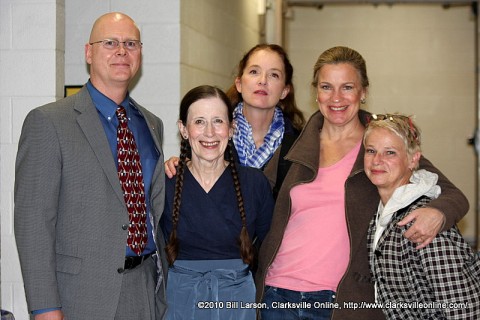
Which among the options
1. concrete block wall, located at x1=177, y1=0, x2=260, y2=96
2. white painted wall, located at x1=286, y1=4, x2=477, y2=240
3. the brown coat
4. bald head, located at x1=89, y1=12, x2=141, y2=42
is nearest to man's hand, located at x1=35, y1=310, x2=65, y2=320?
the brown coat

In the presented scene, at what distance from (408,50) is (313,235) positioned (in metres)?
6.00

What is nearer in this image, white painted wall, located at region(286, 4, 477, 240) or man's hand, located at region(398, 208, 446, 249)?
man's hand, located at region(398, 208, 446, 249)

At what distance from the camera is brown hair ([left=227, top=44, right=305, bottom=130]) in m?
3.34

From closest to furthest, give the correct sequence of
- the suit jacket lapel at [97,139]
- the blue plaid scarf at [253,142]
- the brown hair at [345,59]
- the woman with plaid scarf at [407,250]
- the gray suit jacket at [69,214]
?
the woman with plaid scarf at [407,250] < the gray suit jacket at [69,214] < the suit jacket lapel at [97,139] < the brown hair at [345,59] < the blue plaid scarf at [253,142]

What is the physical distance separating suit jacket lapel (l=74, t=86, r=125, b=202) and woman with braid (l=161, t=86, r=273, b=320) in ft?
0.77

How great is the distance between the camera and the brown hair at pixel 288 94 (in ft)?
10.9

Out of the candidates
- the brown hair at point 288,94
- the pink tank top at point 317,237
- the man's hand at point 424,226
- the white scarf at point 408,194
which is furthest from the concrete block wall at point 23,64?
the man's hand at point 424,226

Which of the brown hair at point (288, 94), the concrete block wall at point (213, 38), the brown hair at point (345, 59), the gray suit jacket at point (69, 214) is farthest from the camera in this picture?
the concrete block wall at point (213, 38)

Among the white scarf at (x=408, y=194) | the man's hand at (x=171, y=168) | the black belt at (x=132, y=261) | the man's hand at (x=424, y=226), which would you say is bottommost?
the black belt at (x=132, y=261)

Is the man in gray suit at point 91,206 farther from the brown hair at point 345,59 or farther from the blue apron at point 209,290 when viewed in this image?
the brown hair at point 345,59

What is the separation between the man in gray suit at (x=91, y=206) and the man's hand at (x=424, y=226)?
89 centimetres

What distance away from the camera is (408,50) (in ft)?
27.2

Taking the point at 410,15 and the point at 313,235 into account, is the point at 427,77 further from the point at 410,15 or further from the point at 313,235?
the point at 313,235

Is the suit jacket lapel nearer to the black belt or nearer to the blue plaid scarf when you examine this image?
the black belt
